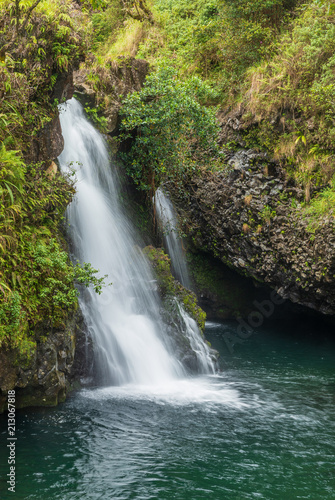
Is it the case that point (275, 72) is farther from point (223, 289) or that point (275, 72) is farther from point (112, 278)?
point (112, 278)

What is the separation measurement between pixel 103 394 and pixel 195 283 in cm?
860

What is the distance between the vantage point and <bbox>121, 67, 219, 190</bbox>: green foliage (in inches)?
471

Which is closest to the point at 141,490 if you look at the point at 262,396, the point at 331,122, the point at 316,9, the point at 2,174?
the point at 262,396

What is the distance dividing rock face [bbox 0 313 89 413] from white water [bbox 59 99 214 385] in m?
1.13

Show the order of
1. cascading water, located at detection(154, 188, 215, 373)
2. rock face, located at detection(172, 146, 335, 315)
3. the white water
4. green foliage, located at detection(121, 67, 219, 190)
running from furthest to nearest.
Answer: cascading water, located at detection(154, 188, 215, 373), rock face, located at detection(172, 146, 335, 315), green foliage, located at detection(121, 67, 219, 190), the white water

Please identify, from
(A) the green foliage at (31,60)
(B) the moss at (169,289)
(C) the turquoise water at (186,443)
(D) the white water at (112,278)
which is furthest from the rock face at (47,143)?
(C) the turquoise water at (186,443)

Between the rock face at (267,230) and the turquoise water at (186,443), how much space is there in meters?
3.65

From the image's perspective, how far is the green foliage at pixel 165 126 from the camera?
39.2 feet

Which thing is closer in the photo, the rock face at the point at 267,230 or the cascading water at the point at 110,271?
the cascading water at the point at 110,271

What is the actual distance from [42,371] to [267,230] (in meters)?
8.16

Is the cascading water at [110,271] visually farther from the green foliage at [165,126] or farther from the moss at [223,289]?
the moss at [223,289]

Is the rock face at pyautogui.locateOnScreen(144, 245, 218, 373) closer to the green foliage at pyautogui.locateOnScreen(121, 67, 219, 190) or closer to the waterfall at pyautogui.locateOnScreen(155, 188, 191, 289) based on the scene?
the waterfall at pyautogui.locateOnScreen(155, 188, 191, 289)

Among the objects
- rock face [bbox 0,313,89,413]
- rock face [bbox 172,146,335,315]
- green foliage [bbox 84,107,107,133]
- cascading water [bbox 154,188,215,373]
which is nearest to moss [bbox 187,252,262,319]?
cascading water [bbox 154,188,215,373]

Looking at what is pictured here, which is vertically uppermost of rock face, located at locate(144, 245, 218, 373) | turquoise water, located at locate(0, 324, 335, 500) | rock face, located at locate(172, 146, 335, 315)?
rock face, located at locate(172, 146, 335, 315)
